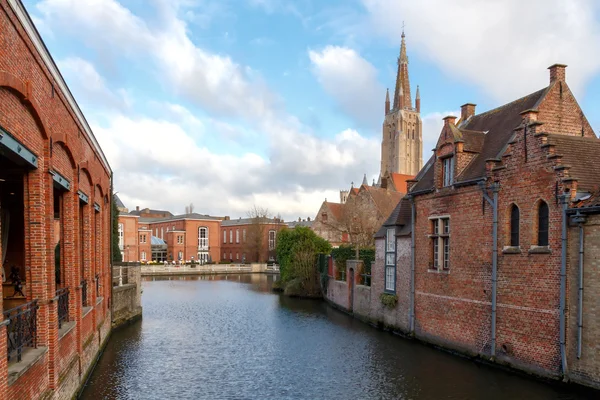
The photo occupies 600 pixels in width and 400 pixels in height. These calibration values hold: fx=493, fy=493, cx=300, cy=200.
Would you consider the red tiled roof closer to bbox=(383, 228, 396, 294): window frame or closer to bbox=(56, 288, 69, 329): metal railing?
bbox=(383, 228, 396, 294): window frame

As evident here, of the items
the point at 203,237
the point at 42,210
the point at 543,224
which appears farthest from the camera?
the point at 203,237

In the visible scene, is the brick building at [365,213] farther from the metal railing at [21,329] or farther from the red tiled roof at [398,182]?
the metal railing at [21,329]

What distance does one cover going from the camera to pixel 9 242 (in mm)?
16703

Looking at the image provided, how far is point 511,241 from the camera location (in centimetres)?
1425

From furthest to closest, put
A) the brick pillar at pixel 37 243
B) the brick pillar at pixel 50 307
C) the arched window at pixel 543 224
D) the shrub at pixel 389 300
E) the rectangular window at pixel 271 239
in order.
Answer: the rectangular window at pixel 271 239
the shrub at pixel 389 300
the arched window at pixel 543 224
the brick pillar at pixel 50 307
the brick pillar at pixel 37 243

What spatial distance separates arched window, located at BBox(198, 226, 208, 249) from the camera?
7606 centimetres

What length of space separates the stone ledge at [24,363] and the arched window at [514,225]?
39.5 feet

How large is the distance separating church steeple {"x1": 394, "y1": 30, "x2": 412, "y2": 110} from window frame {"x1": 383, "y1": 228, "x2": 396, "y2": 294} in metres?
79.8

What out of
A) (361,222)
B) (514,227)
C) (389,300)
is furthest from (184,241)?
(514,227)

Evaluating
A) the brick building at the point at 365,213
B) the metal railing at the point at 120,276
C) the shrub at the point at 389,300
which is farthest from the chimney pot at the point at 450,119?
the brick building at the point at 365,213

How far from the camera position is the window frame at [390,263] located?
815 inches

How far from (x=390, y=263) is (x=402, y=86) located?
81060mm

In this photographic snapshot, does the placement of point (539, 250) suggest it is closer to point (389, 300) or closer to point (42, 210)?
point (389, 300)

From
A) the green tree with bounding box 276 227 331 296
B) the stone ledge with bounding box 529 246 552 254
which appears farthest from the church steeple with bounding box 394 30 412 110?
the stone ledge with bounding box 529 246 552 254
